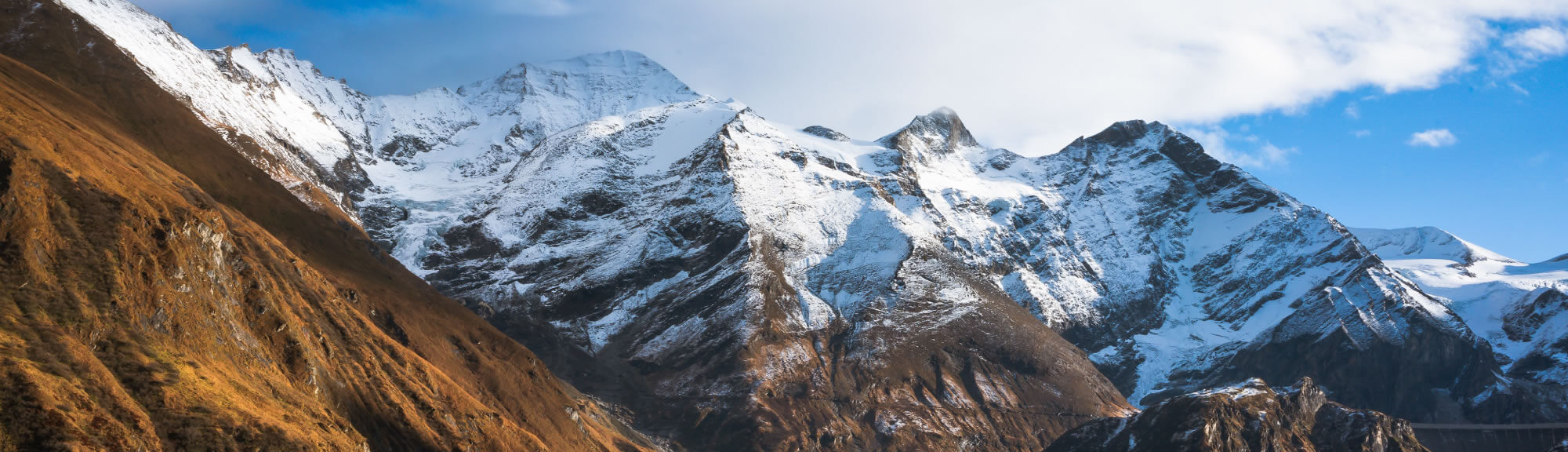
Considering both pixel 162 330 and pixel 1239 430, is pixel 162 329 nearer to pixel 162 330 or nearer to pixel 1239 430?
pixel 162 330

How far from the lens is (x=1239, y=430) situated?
186 m

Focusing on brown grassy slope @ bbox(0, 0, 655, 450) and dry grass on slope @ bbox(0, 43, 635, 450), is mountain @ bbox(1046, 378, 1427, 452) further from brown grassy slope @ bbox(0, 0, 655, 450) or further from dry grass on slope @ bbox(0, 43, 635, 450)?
dry grass on slope @ bbox(0, 43, 635, 450)

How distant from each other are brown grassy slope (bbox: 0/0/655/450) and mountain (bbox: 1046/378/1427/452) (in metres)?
96.6

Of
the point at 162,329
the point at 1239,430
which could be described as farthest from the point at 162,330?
the point at 1239,430

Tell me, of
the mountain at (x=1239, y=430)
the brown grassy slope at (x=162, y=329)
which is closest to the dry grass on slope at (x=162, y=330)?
the brown grassy slope at (x=162, y=329)

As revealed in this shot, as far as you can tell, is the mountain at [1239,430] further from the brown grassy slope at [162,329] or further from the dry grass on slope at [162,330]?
the dry grass on slope at [162,330]

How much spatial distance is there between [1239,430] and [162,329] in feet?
514

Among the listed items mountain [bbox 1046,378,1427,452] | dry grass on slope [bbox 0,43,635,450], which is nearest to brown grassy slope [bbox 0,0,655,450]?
dry grass on slope [bbox 0,43,635,450]

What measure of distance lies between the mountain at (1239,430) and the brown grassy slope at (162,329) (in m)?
96.6

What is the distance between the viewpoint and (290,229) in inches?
7574

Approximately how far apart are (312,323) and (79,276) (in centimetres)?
4383

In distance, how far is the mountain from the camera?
18225 centimetres

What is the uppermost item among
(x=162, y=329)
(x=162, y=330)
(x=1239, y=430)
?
(x=1239, y=430)

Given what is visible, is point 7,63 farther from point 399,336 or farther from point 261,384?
point 261,384
